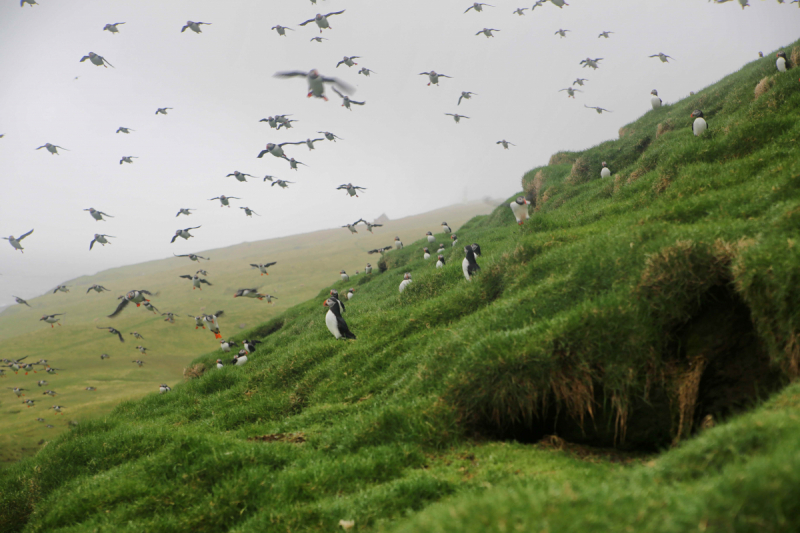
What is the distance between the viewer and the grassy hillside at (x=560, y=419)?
12.8ft

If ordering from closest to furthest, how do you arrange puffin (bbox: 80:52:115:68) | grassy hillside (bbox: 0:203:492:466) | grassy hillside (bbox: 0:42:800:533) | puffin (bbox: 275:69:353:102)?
grassy hillside (bbox: 0:42:800:533) < puffin (bbox: 275:69:353:102) < puffin (bbox: 80:52:115:68) < grassy hillside (bbox: 0:203:492:466)

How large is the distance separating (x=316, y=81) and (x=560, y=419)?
46.0 feet

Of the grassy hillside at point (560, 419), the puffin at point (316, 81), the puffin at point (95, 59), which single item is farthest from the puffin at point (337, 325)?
the puffin at point (95, 59)

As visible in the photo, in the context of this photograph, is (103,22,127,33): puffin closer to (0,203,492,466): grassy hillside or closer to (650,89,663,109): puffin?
(0,203,492,466): grassy hillside

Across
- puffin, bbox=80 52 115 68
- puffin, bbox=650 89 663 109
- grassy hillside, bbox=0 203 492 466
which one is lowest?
grassy hillside, bbox=0 203 492 466

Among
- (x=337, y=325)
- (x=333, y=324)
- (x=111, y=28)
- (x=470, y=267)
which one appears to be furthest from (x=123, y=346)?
(x=470, y=267)

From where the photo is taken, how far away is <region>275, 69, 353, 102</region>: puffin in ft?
48.3

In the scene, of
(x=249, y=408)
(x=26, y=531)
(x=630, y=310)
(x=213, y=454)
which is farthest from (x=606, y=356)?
(x=26, y=531)

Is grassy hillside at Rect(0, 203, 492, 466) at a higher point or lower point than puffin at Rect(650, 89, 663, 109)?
lower

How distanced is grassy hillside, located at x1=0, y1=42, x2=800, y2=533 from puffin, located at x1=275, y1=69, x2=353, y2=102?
8257mm

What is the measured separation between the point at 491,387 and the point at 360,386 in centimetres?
485

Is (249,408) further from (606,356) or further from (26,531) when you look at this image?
(606,356)

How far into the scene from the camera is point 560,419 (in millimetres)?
7812

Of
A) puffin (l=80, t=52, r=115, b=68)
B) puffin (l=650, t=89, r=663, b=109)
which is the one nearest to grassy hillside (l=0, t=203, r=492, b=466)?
puffin (l=80, t=52, r=115, b=68)
